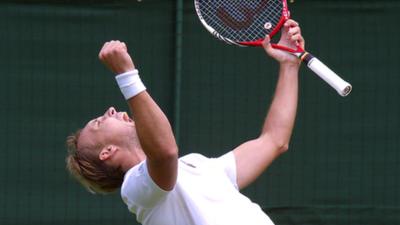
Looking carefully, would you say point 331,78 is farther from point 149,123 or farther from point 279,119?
point 149,123

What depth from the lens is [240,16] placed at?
4.74m

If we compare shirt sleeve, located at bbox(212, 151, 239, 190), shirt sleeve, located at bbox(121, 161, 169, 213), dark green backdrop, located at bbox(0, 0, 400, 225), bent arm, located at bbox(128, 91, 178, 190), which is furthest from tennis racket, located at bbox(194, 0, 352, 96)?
dark green backdrop, located at bbox(0, 0, 400, 225)

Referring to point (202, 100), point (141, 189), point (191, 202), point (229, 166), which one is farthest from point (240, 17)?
point (202, 100)

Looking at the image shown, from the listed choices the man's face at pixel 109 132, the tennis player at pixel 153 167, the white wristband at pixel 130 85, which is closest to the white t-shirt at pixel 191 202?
the tennis player at pixel 153 167

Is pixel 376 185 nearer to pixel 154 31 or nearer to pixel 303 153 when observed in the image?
pixel 303 153

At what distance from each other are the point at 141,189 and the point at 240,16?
1.51 meters

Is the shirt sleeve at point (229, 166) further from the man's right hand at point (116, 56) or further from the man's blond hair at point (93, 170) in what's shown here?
the man's right hand at point (116, 56)

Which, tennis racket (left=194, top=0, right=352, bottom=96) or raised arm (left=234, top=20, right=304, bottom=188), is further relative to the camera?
tennis racket (left=194, top=0, right=352, bottom=96)

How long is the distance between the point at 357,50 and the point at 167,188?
11.9 ft

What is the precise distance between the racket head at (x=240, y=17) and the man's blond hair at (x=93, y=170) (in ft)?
3.66

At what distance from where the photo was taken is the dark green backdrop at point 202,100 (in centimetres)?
665

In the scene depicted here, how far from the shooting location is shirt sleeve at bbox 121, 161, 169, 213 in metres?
3.41

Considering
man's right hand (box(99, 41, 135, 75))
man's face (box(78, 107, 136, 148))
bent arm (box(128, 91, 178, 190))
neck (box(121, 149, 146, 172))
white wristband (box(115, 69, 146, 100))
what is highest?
man's right hand (box(99, 41, 135, 75))

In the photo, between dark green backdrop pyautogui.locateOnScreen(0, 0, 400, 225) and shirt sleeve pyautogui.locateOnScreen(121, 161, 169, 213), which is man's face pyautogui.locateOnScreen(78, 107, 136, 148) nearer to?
shirt sleeve pyautogui.locateOnScreen(121, 161, 169, 213)
